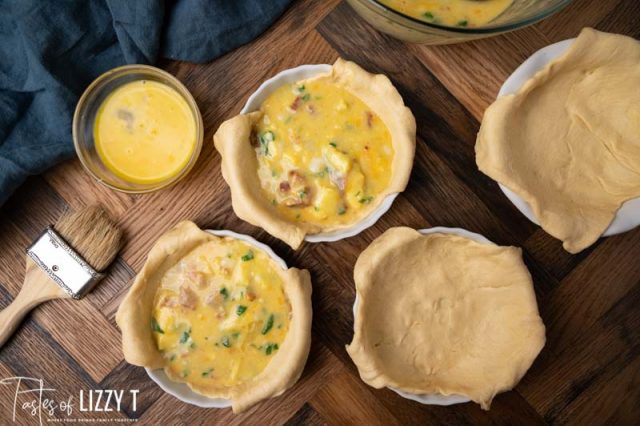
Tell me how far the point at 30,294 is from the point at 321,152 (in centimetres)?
134

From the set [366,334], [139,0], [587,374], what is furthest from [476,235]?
[139,0]

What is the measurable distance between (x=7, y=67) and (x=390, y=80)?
1546mm

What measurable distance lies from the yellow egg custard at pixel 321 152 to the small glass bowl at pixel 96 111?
0.17m

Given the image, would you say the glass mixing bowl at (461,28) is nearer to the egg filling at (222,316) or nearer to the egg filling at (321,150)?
the egg filling at (321,150)

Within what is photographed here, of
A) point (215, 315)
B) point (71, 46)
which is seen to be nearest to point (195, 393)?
point (215, 315)

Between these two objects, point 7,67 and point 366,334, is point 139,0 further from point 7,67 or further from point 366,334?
point 366,334

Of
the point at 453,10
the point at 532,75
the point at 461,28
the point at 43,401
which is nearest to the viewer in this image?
the point at 461,28

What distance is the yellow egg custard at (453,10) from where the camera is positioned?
1.84 m

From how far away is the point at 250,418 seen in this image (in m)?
2.42

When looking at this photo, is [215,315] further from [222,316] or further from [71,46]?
[71,46]

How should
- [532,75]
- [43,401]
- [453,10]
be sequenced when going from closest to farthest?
[453,10] < [532,75] < [43,401]

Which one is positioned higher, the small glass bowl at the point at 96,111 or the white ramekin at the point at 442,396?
the small glass bowl at the point at 96,111

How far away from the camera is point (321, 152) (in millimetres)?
2240

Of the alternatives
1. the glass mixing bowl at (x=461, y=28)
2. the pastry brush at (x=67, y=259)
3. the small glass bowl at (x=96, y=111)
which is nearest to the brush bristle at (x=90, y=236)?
the pastry brush at (x=67, y=259)
